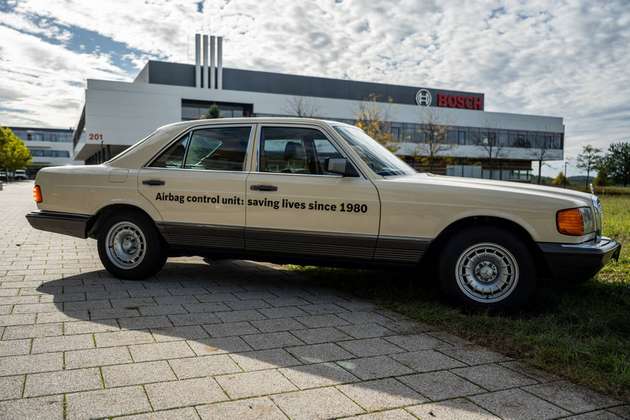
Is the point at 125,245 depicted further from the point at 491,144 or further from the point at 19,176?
the point at 19,176

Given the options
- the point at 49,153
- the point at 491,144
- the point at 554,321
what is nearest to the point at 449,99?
the point at 491,144

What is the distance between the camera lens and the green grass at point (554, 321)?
3602mm

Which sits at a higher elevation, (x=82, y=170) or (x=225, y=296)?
(x=82, y=170)

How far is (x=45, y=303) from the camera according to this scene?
4969 millimetres

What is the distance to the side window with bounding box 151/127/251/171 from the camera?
18.7 feet

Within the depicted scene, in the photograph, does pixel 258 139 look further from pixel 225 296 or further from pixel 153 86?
pixel 153 86

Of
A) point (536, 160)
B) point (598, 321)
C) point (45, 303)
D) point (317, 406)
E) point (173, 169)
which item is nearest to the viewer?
point (317, 406)

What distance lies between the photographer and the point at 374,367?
355cm

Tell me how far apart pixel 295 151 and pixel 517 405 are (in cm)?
324

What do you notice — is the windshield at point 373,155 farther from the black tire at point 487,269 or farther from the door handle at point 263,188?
the black tire at point 487,269

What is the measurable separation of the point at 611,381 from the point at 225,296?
135 inches

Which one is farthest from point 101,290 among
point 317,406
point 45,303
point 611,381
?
point 611,381

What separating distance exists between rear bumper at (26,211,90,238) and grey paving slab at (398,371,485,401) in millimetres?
4200

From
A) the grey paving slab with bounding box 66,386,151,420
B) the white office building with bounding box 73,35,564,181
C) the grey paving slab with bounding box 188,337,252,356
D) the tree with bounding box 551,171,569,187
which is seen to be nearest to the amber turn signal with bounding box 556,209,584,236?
the grey paving slab with bounding box 188,337,252,356
